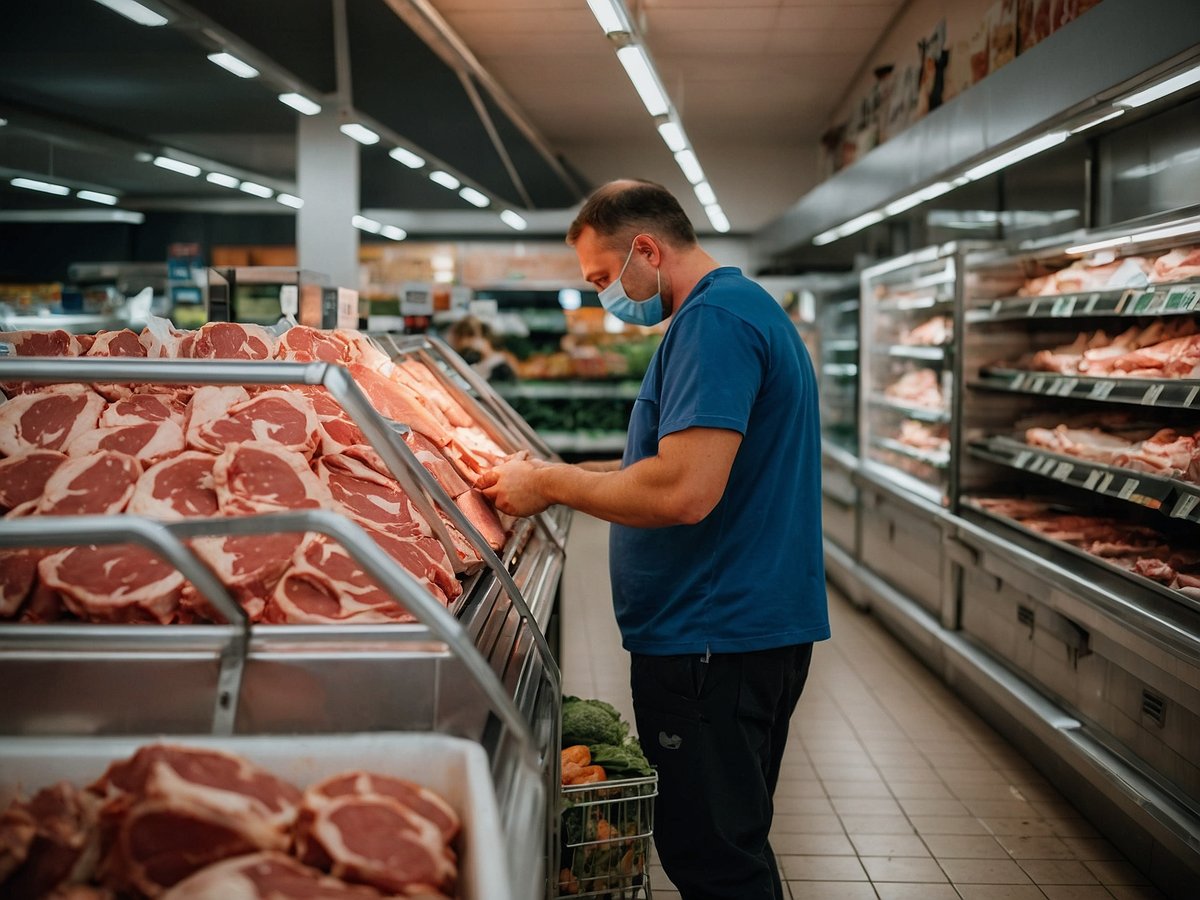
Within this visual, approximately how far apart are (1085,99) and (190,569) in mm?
3199

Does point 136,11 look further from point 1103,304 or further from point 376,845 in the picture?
point 1103,304

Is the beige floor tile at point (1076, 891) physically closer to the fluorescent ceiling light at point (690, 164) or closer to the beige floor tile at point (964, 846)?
the beige floor tile at point (964, 846)

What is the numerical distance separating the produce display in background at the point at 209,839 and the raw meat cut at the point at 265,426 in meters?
0.76

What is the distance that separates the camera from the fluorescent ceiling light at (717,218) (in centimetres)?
1017

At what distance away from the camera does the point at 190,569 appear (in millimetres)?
Result: 1378

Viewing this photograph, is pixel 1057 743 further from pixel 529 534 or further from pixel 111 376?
pixel 111 376

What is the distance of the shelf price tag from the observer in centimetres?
306

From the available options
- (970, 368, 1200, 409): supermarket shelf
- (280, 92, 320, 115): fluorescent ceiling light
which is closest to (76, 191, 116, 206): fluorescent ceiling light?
(280, 92, 320, 115): fluorescent ceiling light

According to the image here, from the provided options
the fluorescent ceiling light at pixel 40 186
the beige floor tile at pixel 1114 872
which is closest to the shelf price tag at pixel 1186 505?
the beige floor tile at pixel 1114 872

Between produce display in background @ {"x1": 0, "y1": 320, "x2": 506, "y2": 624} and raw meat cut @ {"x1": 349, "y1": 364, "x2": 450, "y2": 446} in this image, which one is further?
raw meat cut @ {"x1": 349, "y1": 364, "x2": 450, "y2": 446}

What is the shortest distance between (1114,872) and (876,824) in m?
0.76

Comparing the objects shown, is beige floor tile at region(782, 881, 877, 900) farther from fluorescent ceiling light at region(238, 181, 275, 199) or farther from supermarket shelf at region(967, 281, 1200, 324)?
fluorescent ceiling light at region(238, 181, 275, 199)

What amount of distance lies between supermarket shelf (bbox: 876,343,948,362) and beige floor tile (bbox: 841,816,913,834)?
246 centimetres

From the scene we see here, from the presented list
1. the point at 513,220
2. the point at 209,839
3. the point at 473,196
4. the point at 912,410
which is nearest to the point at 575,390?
the point at 513,220
